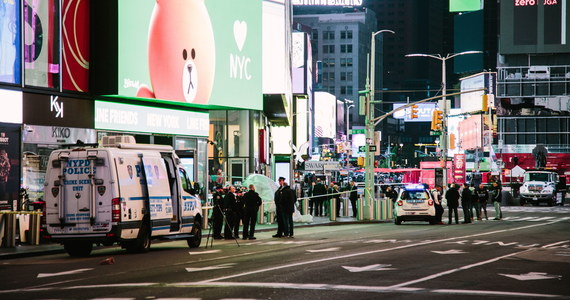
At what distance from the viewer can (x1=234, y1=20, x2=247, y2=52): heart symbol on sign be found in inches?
1624

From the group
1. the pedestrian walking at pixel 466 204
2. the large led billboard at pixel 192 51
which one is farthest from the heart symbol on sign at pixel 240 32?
the pedestrian walking at pixel 466 204

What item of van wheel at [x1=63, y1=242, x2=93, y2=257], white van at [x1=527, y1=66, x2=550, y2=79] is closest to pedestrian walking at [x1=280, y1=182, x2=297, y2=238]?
van wheel at [x1=63, y1=242, x2=93, y2=257]

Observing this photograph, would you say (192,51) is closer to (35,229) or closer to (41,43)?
(41,43)

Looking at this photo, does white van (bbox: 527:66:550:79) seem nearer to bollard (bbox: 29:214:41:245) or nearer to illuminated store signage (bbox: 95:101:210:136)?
illuminated store signage (bbox: 95:101:210:136)

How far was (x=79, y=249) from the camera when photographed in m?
21.6

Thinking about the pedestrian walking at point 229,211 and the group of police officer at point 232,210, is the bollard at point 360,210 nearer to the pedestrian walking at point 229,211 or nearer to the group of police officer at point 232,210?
the group of police officer at point 232,210

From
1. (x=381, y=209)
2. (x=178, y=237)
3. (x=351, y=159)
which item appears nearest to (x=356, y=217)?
(x=381, y=209)

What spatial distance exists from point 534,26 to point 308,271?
361 ft

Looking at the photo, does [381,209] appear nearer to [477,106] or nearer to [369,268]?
[369,268]

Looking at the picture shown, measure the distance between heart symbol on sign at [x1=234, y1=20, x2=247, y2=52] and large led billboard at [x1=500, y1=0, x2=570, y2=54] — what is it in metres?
83.5

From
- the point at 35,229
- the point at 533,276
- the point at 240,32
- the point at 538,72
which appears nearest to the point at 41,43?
the point at 35,229

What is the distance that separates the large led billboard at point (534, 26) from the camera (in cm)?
11781

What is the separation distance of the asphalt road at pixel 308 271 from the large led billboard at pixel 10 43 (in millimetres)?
7039

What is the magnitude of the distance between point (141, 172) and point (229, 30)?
19.9m
